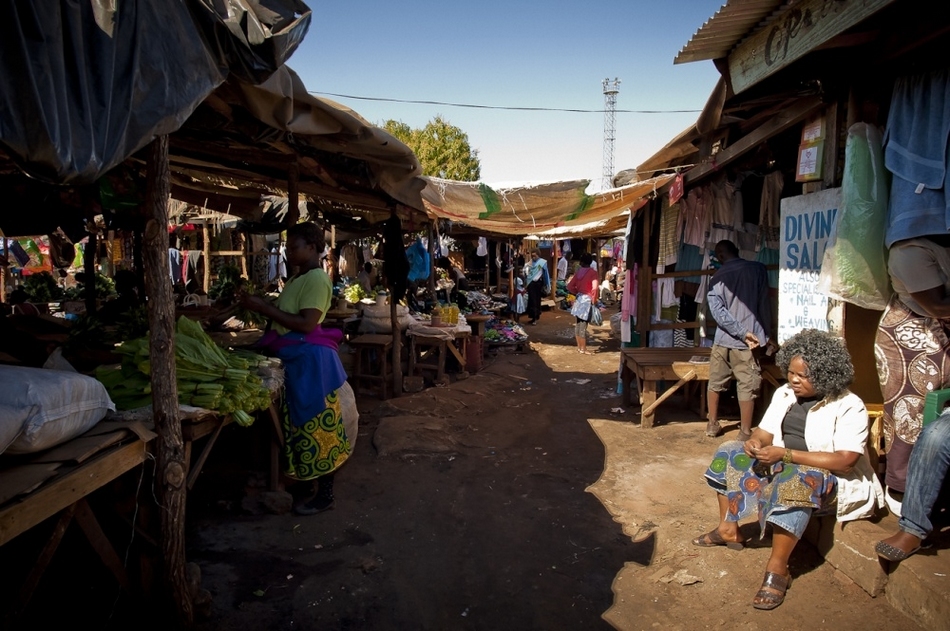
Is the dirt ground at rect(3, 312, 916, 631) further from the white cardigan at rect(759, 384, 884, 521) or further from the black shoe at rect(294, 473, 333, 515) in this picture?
the white cardigan at rect(759, 384, 884, 521)

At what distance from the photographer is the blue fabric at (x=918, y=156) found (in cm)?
304

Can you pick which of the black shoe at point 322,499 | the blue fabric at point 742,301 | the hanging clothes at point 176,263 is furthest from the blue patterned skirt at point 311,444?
the hanging clothes at point 176,263

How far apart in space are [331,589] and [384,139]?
9.82 feet

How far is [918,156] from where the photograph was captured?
314cm

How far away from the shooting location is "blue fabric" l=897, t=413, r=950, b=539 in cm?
290

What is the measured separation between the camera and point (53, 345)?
19.4 ft

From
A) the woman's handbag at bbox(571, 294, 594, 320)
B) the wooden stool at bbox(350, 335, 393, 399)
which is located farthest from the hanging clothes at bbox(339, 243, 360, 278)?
the wooden stool at bbox(350, 335, 393, 399)

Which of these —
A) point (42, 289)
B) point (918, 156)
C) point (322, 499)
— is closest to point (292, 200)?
point (322, 499)

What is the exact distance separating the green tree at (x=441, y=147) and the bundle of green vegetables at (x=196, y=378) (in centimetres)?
2458

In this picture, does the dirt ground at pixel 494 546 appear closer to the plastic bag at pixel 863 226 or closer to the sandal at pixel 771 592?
the sandal at pixel 771 592

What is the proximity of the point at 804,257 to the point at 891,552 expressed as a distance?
1945 millimetres

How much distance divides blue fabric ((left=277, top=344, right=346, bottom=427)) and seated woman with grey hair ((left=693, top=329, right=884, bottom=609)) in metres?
2.79

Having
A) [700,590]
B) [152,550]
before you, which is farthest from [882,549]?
[152,550]

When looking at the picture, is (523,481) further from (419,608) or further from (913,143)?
(913,143)
